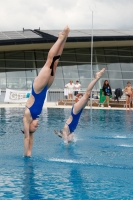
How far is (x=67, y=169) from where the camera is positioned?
6844mm

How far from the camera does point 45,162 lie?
7.39 m

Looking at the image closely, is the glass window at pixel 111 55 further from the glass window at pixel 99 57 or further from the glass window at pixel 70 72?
the glass window at pixel 70 72

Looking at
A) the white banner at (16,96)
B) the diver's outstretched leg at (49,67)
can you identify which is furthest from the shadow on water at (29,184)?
the white banner at (16,96)

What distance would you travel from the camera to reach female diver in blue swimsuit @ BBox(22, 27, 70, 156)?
750 cm

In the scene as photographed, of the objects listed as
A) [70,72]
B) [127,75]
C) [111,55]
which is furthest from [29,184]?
[111,55]

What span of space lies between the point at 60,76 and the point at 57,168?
97.2 feet

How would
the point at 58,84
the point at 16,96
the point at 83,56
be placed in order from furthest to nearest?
1. the point at 83,56
2. the point at 58,84
3. the point at 16,96

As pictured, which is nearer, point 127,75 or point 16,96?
point 16,96

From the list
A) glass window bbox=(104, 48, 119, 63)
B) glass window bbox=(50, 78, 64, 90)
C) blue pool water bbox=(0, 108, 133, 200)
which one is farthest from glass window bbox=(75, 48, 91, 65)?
blue pool water bbox=(0, 108, 133, 200)

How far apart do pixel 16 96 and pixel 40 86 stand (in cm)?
2011

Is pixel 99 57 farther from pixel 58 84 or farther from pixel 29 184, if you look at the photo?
pixel 29 184

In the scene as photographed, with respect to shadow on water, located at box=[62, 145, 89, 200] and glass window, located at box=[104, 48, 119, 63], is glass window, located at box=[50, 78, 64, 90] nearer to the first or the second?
glass window, located at box=[104, 48, 119, 63]

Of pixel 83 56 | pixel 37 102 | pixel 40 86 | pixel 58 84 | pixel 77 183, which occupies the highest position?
pixel 83 56

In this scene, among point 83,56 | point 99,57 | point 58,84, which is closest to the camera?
point 58,84
